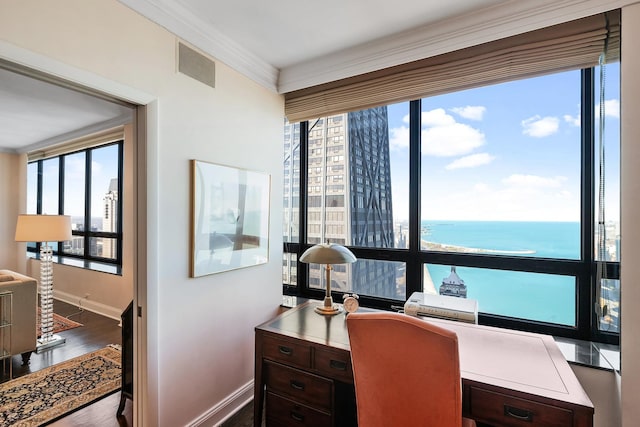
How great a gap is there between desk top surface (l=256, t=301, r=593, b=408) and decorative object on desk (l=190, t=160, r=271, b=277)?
0.55 metres

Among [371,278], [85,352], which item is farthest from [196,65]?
[85,352]

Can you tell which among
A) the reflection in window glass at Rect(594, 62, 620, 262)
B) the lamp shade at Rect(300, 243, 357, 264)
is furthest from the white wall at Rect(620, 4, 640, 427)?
the lamp shade at Rect(300, 243, 357, 264)

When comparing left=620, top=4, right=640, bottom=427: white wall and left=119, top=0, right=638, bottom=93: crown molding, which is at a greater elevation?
left=119, top=0, right=638, bottom=93: crown molding

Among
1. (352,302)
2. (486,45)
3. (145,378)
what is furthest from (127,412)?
(486,45)

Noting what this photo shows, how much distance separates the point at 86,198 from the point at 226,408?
4171mm

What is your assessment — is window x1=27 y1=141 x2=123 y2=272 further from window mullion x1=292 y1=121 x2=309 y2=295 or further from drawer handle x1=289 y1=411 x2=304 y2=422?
drawer handle x1=289 y1=411 x2=304 y2=422

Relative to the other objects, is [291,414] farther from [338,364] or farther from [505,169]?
[505,169]

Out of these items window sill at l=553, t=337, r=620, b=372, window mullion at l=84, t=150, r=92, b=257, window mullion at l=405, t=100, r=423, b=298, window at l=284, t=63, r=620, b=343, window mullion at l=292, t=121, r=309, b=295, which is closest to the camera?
window sill at l=553, t=337, r=620, b=372

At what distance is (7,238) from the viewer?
4.97 metres

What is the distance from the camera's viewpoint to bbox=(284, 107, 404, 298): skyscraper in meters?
2.57

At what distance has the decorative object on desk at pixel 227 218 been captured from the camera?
1842 millimetres

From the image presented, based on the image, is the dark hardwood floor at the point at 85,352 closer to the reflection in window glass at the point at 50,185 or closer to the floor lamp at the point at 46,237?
the floor lamp at the point at 46,237

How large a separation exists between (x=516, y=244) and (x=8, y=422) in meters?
3.68

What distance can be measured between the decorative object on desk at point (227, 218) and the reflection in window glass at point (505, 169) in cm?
132
